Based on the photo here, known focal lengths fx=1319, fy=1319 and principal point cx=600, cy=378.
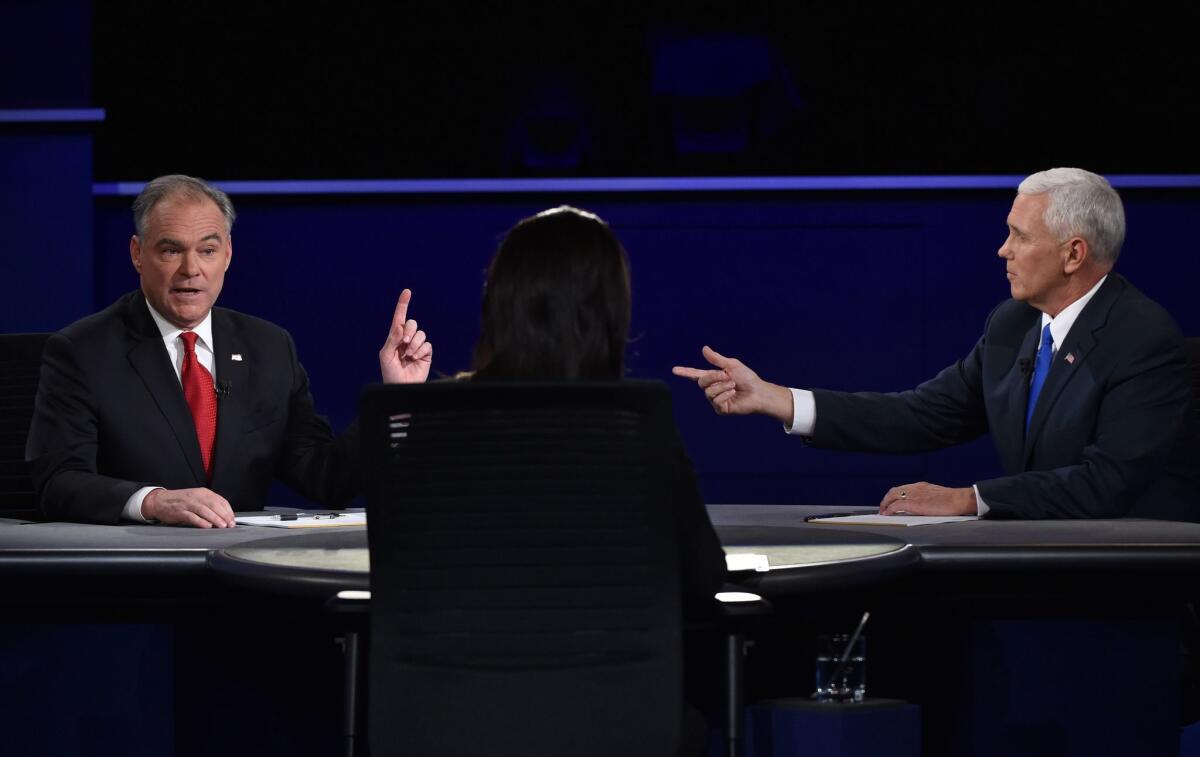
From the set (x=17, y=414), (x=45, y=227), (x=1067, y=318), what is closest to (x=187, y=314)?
(x=17, y=414)

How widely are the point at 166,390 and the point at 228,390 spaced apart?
0.13 m

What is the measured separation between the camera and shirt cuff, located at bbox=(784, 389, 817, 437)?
2.83 metres

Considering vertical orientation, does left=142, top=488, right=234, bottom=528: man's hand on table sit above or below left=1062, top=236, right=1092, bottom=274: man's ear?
below

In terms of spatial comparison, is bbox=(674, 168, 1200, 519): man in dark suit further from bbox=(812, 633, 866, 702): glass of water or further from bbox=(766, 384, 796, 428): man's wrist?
bbox=(812, 633, 866, 702): glass of water

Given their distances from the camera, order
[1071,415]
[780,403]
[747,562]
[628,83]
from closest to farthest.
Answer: [747,562]
[1071,415]
[780,403]
[628,83]

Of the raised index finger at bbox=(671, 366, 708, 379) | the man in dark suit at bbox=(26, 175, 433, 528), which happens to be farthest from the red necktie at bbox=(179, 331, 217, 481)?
the raised index finger at bbox=(671, 366, 708, 379)

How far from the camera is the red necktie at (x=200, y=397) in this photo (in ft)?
8.56

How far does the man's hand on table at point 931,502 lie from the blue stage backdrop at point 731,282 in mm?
1648

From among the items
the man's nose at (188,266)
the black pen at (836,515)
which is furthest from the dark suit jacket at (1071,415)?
the man's nose at (188,266)

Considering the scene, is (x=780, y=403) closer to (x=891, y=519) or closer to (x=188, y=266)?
(x=891, y=519)

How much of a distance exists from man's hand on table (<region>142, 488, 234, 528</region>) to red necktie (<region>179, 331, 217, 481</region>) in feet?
1.33

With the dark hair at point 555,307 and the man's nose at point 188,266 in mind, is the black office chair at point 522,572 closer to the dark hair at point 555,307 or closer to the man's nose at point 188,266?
the dark hair at point 555,307

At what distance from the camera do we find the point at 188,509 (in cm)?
217

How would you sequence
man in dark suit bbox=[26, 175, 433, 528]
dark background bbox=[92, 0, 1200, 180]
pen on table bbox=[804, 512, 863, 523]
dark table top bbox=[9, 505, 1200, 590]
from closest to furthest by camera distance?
dark table top bbox=[9, 505, 1200, 590]
pen on table bbox=[804, 512, 863, 523]
man in dark suit bbox=[26, 175, 433, 528]
dark background bbox=[92, 0, 1200, 180]
